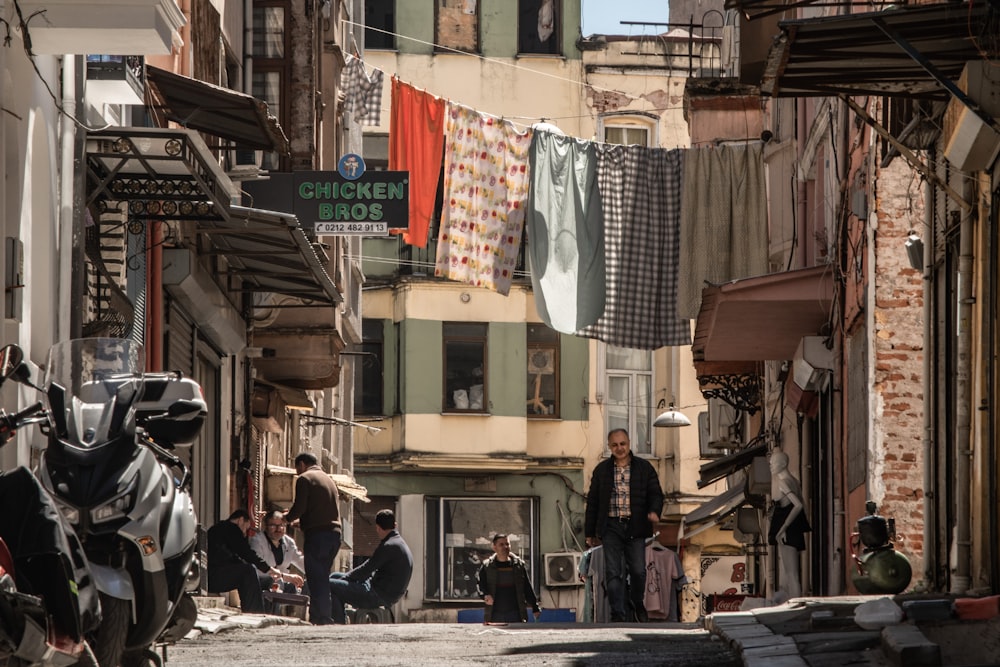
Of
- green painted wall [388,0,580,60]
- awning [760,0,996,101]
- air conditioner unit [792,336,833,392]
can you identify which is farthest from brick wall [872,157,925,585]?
green painted wall [388,0,580,60]

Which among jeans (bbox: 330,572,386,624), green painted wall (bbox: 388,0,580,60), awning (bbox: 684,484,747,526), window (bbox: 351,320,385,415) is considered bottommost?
awning (bbox: 684,484,747,526)

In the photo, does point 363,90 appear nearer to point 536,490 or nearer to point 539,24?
point 536,490

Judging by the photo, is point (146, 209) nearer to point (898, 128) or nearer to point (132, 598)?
point (898, 128)

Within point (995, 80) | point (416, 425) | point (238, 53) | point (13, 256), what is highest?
point (238, 53)

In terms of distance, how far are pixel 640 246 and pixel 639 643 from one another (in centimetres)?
1046

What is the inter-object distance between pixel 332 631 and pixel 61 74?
4.27 m

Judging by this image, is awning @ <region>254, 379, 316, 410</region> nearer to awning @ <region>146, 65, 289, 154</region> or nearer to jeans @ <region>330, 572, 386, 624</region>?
jeans @ <region>330, 572, 386, 624</region>

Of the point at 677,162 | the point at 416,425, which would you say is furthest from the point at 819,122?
the point at 416,425

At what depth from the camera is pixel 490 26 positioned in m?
40.4

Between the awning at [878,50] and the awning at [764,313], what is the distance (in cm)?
674

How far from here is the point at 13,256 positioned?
11.7 metres

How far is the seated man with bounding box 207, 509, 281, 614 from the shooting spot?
56.0ft

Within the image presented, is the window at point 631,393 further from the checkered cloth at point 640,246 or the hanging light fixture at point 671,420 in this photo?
the checkered cloth at point 640,246

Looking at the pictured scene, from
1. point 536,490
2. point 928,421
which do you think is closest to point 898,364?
point 928,421
